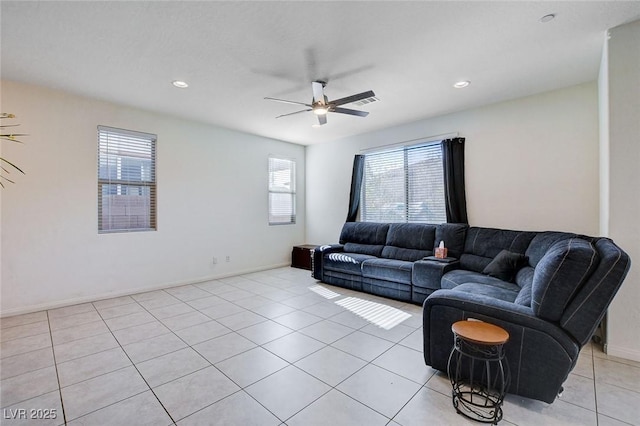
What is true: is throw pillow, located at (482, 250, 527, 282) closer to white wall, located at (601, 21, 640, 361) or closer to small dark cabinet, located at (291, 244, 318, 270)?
white wall, located at (601, 21, 640, 361)

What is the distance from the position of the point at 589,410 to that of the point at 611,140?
2.21 meters

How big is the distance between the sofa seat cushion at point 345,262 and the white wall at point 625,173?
2815 millimetres

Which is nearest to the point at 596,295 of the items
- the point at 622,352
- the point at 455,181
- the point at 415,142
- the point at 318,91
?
the point at 622,352

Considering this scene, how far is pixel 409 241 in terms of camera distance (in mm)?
4668

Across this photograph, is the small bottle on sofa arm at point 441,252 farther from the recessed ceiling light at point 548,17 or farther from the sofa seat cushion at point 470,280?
the recessed ceiling light at point 548,17

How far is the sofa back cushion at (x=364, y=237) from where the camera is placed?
16.7 feet

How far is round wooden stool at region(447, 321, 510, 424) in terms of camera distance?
1.77 metres

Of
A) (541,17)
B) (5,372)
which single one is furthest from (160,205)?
(541,17)

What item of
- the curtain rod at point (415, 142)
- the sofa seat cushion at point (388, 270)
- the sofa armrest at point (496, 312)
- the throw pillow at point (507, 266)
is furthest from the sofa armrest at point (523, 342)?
the curtain rod at point (415, 142)

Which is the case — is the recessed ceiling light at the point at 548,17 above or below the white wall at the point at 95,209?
above

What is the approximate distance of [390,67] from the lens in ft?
10.1

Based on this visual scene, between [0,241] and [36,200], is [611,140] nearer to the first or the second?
[36,200]

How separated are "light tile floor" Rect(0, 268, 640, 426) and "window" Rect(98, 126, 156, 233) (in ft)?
4.44

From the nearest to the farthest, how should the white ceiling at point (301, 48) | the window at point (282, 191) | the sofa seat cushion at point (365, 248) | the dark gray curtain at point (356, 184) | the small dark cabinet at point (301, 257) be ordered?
the white ceiling at point (301, 48), the sofa seat cushion at point (365, 248), the dark gray curtain at point (356, 184), the small dark cabinet at point (301, 257), the window at point (282, 191)
